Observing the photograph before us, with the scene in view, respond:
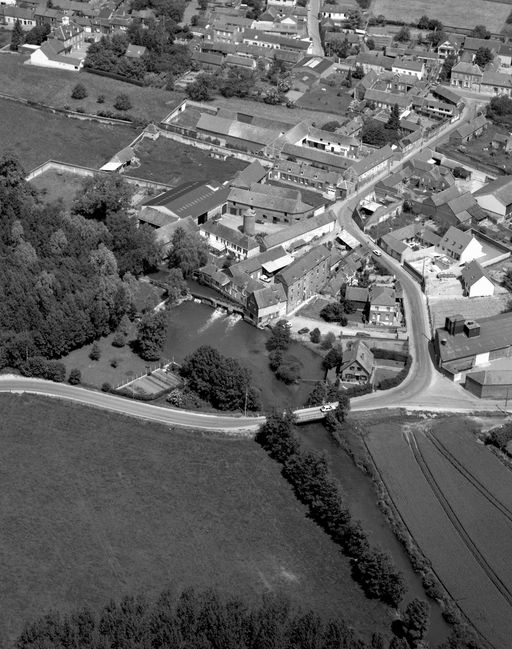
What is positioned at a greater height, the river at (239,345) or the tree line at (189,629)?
the tree line at (189,629)

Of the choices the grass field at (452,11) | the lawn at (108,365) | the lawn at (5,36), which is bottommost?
the lawn at (108,365)

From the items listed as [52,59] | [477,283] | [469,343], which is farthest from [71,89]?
[469,343]

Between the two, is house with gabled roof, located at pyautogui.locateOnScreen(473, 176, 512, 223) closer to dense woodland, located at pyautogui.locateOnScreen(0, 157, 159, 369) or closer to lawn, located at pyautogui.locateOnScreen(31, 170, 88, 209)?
dense woodland, located at pyautogui.locateOnScreen(0, 157, 159, 369)

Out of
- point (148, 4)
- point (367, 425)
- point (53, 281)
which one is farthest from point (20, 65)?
point (367, 425)

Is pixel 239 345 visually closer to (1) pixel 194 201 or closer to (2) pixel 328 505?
(2) pixel 328 505

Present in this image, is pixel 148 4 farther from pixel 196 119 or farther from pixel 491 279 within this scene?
pixel 491 279

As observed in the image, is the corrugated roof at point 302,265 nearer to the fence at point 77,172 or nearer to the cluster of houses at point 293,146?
the cluster of houses at point 293,146

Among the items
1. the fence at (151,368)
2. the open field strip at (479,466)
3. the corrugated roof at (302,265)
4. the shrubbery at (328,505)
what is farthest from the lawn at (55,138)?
the open field strip at (479,466)
